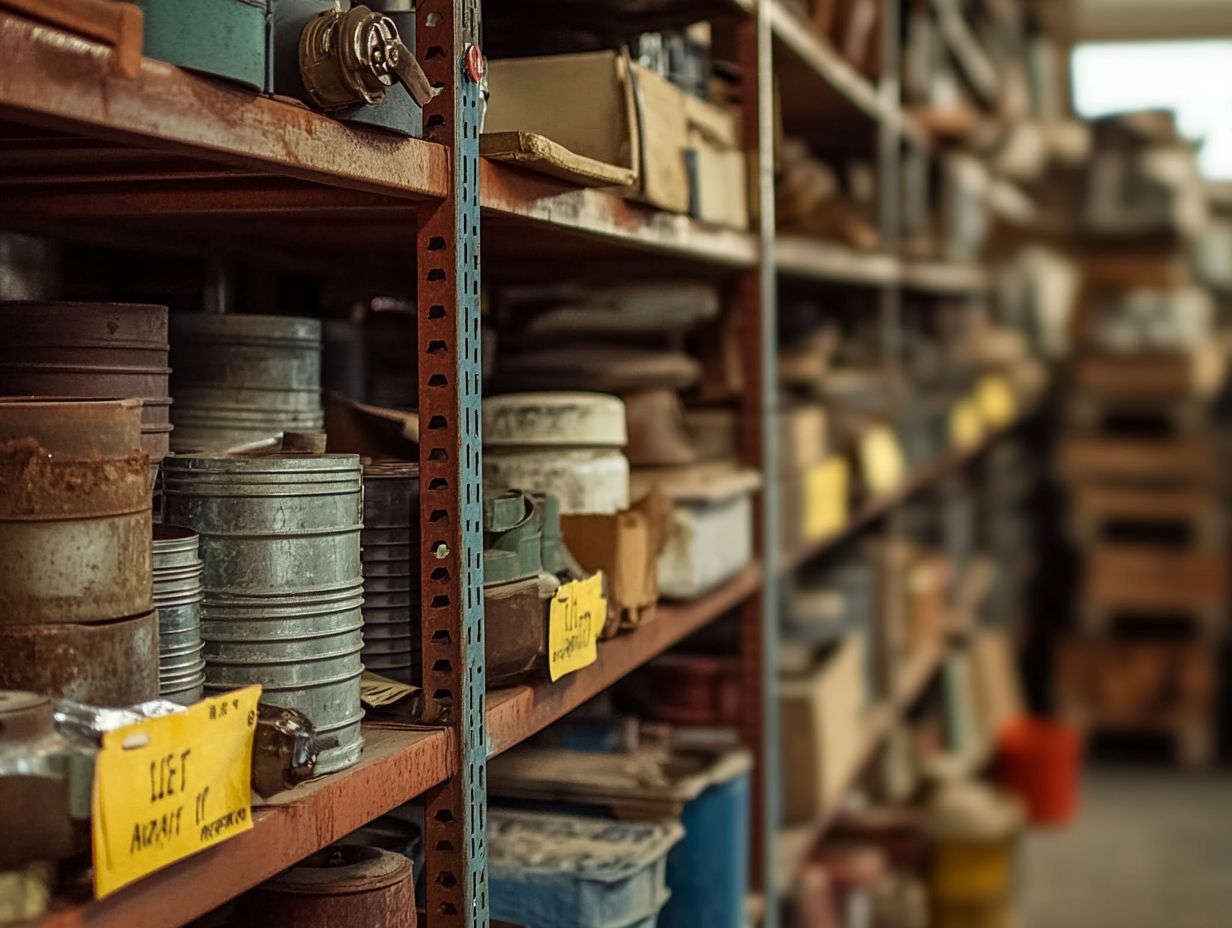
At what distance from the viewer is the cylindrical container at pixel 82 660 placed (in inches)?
39.7

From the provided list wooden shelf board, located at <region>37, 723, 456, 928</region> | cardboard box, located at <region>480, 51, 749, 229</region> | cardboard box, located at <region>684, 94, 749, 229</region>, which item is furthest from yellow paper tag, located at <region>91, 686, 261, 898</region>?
cardboard box, located at <region>684, 94, 749, 229</region>

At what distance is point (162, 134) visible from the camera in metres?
0.98

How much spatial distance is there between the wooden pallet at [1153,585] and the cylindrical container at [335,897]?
5.41 m

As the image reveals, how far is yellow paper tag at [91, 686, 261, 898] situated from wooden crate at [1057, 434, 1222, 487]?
5.69m

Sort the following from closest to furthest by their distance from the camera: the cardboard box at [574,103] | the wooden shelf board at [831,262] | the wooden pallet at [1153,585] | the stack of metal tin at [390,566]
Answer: the stack of metal tin at [390,566]
the cardboard box at [574,103]
the wooden shelf board at [831,262]
the wooden pallet at [1153,585]

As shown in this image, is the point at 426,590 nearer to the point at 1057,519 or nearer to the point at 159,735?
the point at 159,735

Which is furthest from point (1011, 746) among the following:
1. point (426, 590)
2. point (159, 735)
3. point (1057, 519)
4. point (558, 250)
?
point (159, 735)

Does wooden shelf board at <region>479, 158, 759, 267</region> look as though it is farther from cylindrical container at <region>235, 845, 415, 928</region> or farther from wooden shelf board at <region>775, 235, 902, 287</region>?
cylindrical container at <region>235, 845, 415, 928</region>

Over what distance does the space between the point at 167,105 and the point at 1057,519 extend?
21.9 ft

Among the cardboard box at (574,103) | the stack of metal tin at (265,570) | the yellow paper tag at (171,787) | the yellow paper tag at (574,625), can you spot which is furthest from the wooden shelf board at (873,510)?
the yellow paper tag at (171,787)

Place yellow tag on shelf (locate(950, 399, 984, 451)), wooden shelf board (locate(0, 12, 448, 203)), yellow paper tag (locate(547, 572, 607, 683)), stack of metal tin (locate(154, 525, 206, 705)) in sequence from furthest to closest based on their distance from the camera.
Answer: yellow tag on shelf (locate(950, 399, 984, 451)) < yellow paper tag (locate(547, 572, 607, 683)) < stack of metal tin (locate(154, 525, 206, 705)) < wooden shelf board (locate(0, 12, 448, 203))

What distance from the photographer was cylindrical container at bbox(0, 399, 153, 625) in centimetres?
101

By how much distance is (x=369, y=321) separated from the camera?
2.16m

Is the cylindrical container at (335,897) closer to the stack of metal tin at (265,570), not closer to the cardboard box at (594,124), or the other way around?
the stack of metal tin at (265,570)
